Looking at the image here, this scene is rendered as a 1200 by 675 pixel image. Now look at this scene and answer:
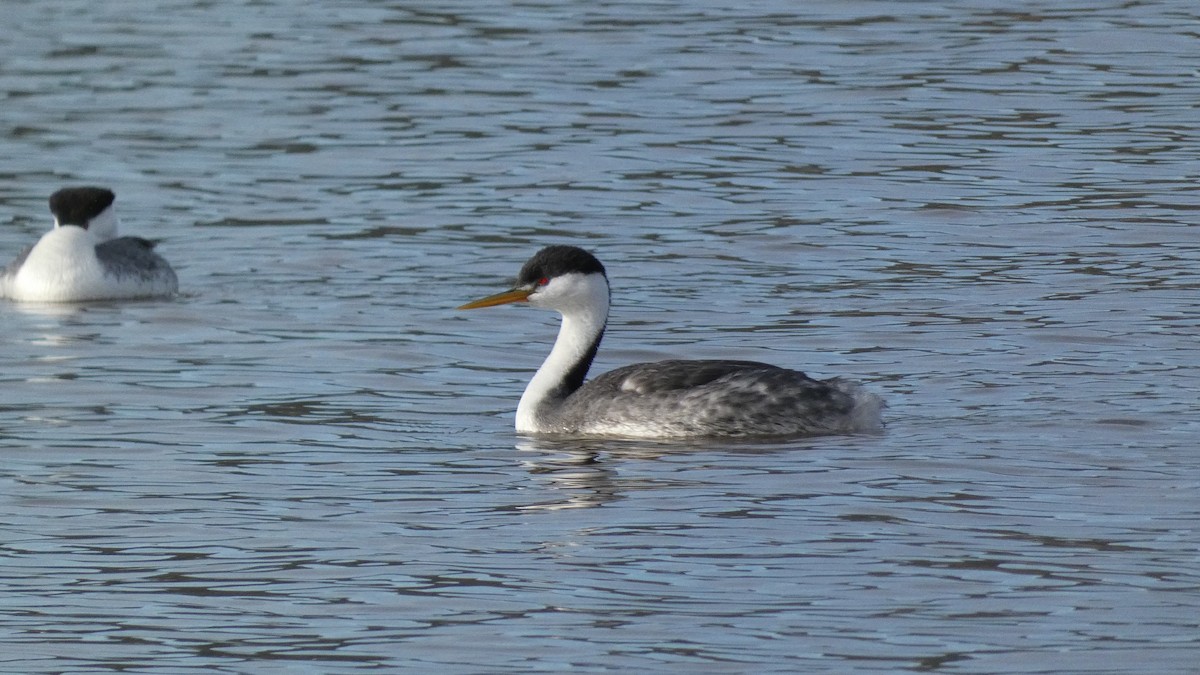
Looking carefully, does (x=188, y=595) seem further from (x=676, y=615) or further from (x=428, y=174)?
(x=428, y=174)

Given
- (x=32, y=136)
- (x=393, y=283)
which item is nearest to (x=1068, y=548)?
(x=393, y=283)

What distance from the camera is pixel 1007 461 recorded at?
11922 mm

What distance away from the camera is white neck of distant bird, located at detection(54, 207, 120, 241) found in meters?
19.5

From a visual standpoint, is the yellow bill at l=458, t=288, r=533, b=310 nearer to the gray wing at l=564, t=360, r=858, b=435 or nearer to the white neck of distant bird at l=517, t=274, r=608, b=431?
the white neck of distant bird at l=517, t=274, r=608, b=431

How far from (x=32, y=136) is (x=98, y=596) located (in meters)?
16.0

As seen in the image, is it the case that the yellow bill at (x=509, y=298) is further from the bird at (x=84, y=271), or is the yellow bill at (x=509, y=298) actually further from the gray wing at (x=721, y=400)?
the bird at (x=84, y=271)

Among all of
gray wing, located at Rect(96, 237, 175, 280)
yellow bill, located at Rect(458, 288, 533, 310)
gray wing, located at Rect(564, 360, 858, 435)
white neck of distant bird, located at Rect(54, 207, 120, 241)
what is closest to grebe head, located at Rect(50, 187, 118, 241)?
white neck of distant bird, located at Rect(54, 207, 120, 241)

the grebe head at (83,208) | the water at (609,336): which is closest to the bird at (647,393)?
the water at (609,336)

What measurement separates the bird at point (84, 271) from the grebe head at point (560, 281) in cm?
539

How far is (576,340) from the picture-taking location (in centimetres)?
1383

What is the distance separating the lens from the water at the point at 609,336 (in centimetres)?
936

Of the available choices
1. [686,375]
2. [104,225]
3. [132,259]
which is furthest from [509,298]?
[104,225]

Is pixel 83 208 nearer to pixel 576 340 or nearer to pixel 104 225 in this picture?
pixel 104 225

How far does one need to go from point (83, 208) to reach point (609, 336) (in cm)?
521
